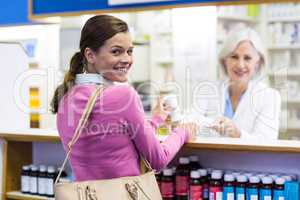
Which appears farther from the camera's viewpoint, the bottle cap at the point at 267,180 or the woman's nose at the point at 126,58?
the bottle cap at the point at 267,180

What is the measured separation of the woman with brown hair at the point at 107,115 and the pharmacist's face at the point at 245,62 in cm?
164

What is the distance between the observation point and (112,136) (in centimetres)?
201

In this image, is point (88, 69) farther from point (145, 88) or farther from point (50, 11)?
point (145, 88)

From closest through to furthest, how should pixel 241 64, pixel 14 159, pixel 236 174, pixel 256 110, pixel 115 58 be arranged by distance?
pixel 115 58 < pixel 236 174 < pixel 14 159 < pixel 256 110 < pixel 241 64

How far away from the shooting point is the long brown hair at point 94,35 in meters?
2.07

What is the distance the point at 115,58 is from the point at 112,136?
32 centimetres

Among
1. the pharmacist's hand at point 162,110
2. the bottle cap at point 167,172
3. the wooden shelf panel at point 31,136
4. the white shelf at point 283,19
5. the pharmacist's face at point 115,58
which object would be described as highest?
the white shelf at point 283,19

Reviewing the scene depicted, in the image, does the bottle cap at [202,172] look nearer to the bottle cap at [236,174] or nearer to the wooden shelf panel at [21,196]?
the bottle cap at [236,174]

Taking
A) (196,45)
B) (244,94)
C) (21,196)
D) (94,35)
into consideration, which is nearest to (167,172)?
(94,35)

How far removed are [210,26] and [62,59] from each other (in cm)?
179

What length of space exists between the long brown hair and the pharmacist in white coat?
55.8 inches

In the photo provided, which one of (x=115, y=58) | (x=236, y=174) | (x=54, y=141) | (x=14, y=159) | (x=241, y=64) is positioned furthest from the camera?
(x=241, y=64)

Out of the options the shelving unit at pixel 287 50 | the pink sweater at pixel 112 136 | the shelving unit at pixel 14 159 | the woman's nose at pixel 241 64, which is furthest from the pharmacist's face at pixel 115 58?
the shelving unit at pixel 287 50

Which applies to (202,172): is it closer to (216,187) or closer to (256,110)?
(216,187)
